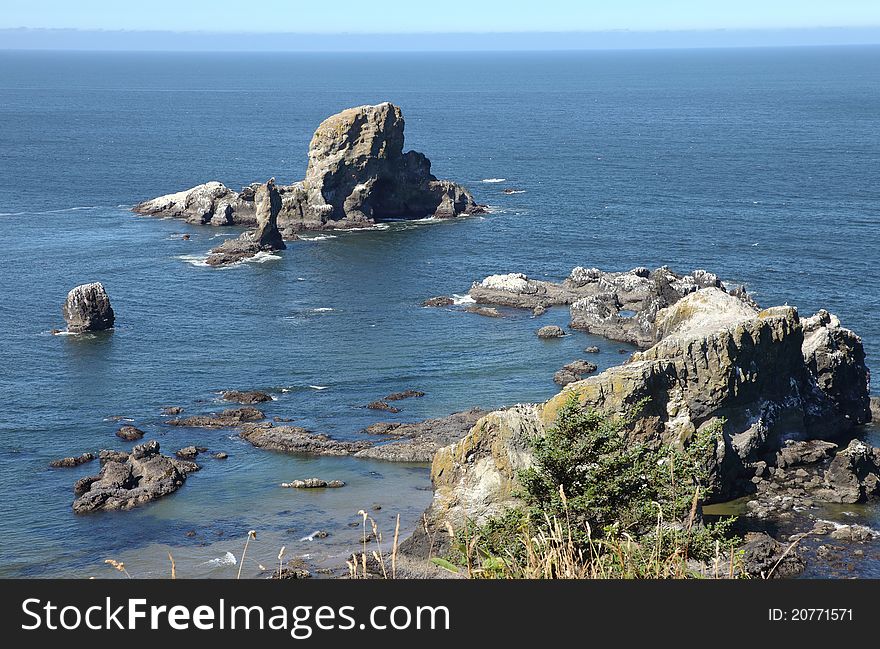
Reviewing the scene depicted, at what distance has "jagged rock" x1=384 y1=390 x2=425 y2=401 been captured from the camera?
87125mm

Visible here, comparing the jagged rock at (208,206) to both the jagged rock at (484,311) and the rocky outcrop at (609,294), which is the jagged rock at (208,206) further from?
the jagged rock at (484,311)

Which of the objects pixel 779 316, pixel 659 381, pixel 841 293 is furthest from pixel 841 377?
pixel 841 293

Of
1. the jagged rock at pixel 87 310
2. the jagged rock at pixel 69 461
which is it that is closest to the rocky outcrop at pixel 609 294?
the jagged rock at pixel 87 310

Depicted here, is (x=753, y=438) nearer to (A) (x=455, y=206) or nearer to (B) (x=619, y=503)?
(B) (x=619, y=503)

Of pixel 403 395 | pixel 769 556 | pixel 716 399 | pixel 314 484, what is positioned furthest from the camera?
pixel 403 395

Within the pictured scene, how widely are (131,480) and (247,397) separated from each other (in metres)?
18.3

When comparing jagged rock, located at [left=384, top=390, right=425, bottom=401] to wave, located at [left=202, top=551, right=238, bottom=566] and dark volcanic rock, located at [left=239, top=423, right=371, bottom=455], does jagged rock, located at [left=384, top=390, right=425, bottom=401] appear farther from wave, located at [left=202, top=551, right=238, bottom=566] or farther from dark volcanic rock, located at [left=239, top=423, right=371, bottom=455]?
wave, located at [left=202, top=551, right=238, bottom=566]

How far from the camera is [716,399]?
66.9m

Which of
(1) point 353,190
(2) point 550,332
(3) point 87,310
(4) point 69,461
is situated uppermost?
(1) point 353,190

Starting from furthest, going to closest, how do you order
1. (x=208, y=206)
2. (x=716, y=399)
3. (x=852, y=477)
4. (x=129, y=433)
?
(x=208, y=206) → (x=129, y=433) → (x=716, y=399) → (x=852, y=477)

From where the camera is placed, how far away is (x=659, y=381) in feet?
211

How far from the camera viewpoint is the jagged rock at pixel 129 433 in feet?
257
